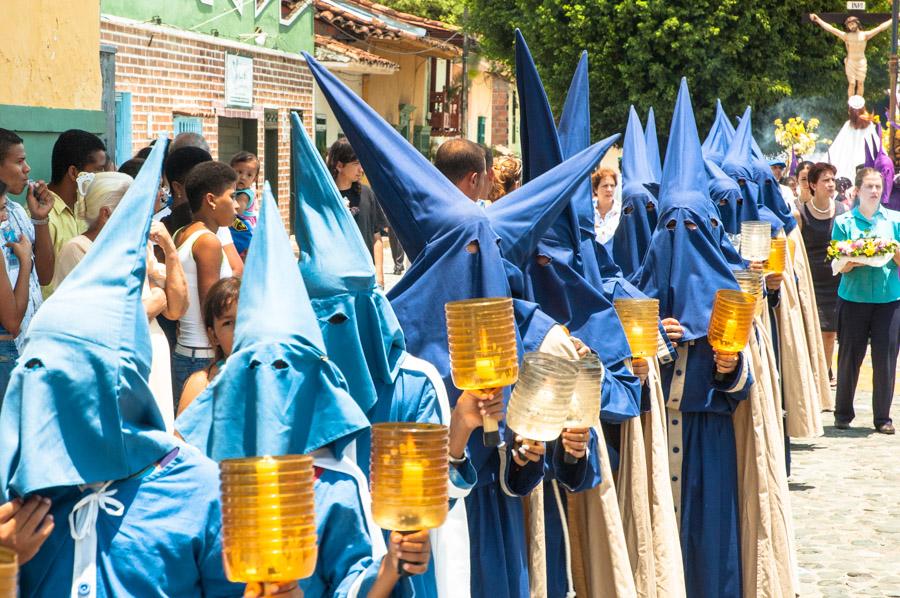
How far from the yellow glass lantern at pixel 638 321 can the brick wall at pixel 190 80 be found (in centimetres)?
849

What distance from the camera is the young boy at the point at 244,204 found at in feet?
23.1

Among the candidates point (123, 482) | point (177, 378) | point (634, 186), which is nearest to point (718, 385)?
point (634, 186)

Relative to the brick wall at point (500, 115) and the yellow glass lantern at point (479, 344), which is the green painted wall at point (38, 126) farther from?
the brick wall at point (500, 115)

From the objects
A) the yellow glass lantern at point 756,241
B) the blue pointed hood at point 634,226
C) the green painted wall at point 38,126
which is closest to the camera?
the blue pointed hood at point 634,226

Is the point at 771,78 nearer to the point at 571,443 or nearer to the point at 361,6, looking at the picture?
the point at 361,6

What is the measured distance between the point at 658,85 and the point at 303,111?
6477 mm

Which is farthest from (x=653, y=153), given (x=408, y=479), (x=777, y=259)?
(x=408, y=479)

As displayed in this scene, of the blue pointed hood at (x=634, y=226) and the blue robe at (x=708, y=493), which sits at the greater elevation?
the blue pointed hood at (x=634, y=226)

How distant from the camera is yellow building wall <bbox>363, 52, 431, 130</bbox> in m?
28.1

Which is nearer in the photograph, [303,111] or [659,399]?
[659,399]

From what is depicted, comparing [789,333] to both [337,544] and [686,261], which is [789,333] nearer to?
[686,261]

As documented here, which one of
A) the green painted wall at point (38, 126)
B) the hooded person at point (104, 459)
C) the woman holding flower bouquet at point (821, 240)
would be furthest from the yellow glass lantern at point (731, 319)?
the woman holding flower bouquet at point (821, 240)

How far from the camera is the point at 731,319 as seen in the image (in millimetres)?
5539

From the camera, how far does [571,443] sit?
430 centimetres
